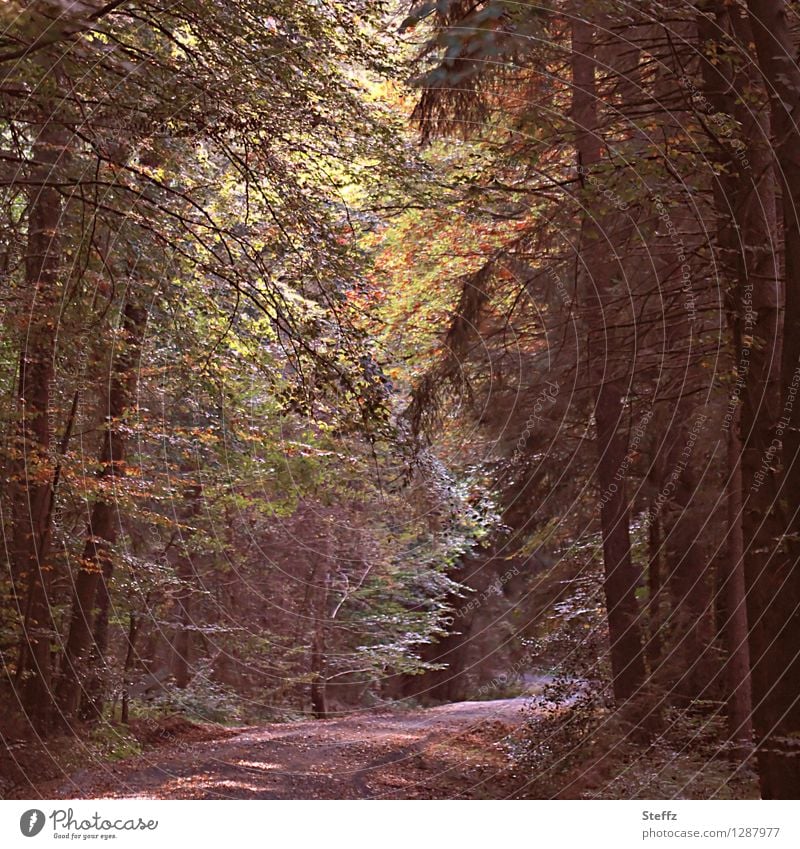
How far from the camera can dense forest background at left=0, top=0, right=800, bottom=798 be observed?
7.74m

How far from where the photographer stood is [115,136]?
9781 mm

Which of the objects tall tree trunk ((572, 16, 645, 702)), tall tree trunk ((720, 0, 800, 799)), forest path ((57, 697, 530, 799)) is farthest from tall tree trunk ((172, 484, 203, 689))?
tall tree trunk ((720, 0, 800, 799))

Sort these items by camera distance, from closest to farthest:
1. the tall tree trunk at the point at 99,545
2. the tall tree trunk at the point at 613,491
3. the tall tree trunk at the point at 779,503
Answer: the tall tree trunk at the point at 779,503 → the tall tree trunk at the point at 613,491 → the tall tree trunk at the point at 99,545

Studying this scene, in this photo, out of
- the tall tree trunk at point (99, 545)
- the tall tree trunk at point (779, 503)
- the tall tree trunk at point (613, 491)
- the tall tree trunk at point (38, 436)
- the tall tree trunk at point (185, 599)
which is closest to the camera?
the tall tree trunk at point (779, 503)

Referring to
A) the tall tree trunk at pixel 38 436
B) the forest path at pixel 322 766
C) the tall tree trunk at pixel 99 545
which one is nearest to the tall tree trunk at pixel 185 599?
the tall tree trunk at pixel 99 545

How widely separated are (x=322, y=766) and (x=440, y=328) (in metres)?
5.93

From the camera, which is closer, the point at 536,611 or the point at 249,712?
the point at 536,611

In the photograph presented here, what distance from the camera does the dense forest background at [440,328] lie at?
7.74 meters

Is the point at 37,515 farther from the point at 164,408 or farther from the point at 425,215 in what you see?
the point at 425,215

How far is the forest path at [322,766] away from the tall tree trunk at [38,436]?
4.76 feet

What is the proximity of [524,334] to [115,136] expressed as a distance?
547cm

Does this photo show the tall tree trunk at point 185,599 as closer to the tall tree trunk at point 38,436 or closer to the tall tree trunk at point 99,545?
the tall tree trunk at point 99,545

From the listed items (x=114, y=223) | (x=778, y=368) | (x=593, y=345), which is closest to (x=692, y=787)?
(x=778, y=368)

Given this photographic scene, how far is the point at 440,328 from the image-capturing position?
1448 centimetres
